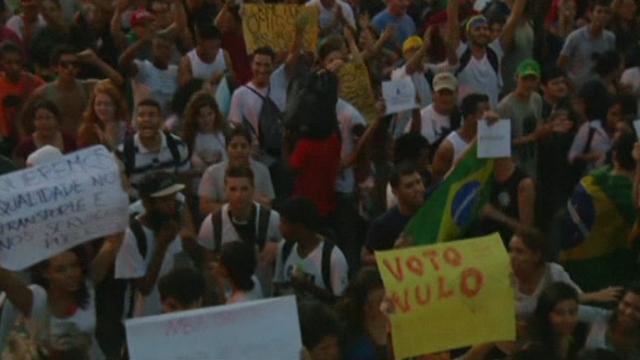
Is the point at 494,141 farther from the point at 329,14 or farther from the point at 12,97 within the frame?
the point at 329,14

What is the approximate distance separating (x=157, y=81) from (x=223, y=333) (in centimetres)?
562

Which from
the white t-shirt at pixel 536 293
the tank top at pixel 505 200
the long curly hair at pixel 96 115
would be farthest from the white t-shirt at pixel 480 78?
the white t-shirt at pixel 536 293

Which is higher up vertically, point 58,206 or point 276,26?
point 276,26

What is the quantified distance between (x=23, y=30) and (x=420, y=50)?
312 cm

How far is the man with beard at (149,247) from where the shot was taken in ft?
28.6

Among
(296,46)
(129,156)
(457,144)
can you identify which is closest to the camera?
(129,156)

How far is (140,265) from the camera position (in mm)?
8758

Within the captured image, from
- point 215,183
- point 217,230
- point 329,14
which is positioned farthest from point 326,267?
point 329,14

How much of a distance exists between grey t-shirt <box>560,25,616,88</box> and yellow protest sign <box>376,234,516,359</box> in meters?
6.61

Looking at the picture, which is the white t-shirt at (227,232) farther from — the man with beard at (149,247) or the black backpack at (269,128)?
the black backpack at (269,128)

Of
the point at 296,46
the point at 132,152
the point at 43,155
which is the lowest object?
the point at 132,152

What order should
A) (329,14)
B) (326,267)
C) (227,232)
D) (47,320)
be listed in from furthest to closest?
1. (329,14)
2. (227,232)
3. (326,267)
4. (47,320)

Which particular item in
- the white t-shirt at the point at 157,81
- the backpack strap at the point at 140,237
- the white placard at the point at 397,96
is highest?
the white t-shirt at the point at 157,81

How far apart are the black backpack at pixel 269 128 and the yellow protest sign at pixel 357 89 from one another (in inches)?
23.5
